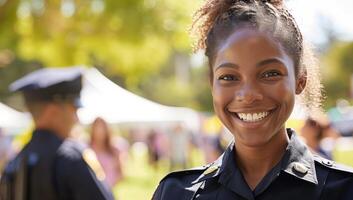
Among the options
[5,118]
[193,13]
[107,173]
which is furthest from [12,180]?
[5,118]

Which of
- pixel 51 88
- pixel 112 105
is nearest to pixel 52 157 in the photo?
pixel 51 88

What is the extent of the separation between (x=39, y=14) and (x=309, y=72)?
56.9 feet

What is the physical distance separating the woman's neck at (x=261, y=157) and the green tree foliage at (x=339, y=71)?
51209 millimetres

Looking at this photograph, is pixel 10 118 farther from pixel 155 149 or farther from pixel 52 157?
pixel 52 157

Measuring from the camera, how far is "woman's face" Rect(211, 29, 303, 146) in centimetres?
205

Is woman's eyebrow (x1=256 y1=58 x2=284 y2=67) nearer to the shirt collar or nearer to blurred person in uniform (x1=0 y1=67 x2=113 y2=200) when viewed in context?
the shirt collar

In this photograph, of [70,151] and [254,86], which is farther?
[70,151]

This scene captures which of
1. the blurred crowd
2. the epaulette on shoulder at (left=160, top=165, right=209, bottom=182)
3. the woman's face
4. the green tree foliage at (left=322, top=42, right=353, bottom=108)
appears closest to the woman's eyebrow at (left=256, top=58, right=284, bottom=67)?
the woman's face

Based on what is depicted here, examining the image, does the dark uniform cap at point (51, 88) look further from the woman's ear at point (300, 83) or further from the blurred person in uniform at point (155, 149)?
the blurred person in uniform at point (155, 149)

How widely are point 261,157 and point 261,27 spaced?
40 centimetres

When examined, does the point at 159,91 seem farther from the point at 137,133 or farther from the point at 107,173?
the point at 107,173

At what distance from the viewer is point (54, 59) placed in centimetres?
2031

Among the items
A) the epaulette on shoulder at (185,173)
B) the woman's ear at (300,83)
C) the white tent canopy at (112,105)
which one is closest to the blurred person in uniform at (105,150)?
the white tent canopy at (112,105)

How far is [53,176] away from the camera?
13.2 feet
